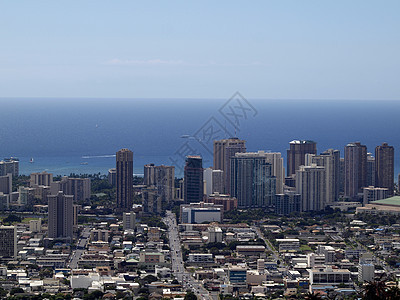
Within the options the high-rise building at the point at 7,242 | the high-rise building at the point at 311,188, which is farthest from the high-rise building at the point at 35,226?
the high-rise building at the point at 311,188

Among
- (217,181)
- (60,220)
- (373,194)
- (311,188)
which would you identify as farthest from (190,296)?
(373,194)

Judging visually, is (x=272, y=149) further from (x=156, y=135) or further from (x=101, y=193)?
(x=101, y=193)

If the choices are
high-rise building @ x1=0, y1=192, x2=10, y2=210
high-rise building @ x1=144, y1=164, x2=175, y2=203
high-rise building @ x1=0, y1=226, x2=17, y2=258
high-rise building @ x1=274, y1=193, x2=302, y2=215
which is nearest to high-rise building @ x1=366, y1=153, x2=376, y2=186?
high-rise building @ x1=274, y1=193, x2=302, y2=215

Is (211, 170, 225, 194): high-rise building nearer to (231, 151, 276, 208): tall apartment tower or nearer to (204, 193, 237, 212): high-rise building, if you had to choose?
(231, 151, 276, 208): tall apartment tower

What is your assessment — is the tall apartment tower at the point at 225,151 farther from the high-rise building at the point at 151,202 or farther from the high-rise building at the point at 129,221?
the high-rise building at the point at 129,221

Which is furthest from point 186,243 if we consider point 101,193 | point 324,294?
point 101,193
